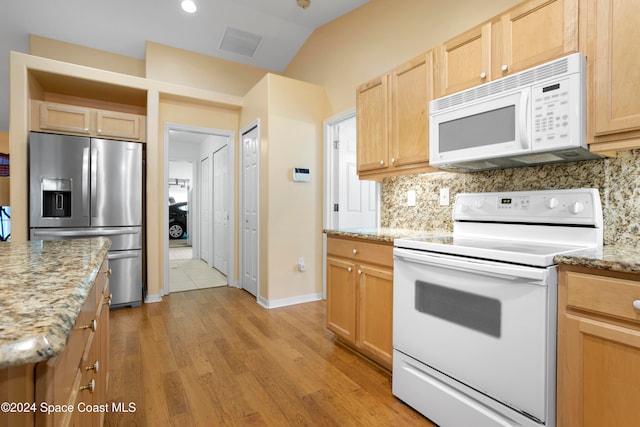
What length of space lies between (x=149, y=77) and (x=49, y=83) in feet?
3.27

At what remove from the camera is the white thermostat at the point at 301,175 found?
371 cm

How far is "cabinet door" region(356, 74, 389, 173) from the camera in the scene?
245 cm

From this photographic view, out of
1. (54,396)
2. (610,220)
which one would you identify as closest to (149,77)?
(54,396)

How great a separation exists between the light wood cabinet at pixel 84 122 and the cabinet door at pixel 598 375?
419 centimetres

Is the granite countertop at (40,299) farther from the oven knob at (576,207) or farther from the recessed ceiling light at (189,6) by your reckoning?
the recessed ceiling light at (189,6)

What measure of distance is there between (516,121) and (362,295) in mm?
1393

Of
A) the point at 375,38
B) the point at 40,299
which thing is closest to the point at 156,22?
the point at 375,38

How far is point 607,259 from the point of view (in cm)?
112

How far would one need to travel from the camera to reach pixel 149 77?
156 inches

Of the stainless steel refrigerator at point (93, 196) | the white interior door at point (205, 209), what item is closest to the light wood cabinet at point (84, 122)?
the stainless steel refrigerator at point (93, 196)

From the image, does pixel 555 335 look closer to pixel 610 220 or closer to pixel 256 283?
pixel 610 220

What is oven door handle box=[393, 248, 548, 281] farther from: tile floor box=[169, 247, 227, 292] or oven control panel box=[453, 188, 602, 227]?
tile floor box=[169, 247, 227, 292]

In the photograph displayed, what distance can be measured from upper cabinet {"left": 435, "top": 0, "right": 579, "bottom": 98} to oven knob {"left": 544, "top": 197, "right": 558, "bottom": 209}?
68 centimetres

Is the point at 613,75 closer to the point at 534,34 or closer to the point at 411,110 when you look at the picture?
the point at 534,34
